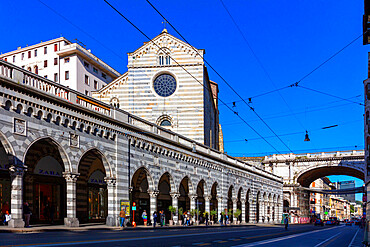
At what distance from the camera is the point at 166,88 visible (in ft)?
189

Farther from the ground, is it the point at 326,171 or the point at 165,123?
the point at 165,123

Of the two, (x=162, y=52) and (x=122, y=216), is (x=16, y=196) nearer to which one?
(x=122, y=216)

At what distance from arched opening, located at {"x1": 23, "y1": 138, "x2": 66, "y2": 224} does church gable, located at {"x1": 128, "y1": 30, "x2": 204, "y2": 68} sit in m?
28.3

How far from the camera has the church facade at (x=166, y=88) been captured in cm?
5622

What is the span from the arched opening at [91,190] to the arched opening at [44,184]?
4.54 feet

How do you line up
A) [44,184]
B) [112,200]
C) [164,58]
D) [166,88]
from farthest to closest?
[164,58]
[166,88]
[44,184]
[112,200]

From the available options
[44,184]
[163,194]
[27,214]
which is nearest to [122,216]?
[44,184]

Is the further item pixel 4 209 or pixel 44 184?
pixel 44 184

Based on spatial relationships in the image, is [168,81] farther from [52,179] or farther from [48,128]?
[48,128]

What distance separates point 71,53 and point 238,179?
31.2 meters

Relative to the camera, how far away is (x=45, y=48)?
71.1 metres

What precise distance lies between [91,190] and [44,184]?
5.11 meters

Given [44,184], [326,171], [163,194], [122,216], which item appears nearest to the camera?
[122,216]

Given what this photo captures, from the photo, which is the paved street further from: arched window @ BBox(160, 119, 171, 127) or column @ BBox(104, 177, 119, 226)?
arched window @ BBox(160, 119, 171, 127)
